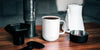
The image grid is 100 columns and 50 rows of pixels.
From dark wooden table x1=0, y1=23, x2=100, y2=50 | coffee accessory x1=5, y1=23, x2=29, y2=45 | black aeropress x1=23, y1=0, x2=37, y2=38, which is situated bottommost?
dark wooden table x1=0, y1=23, x2=100, y2=50

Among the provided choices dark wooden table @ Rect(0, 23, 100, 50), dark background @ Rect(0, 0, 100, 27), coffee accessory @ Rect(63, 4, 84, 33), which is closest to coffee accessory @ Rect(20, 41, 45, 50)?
dark wooden table @ Rect(0, 23, 100, 50)

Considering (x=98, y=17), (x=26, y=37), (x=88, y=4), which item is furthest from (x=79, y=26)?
(x=88, y=4)

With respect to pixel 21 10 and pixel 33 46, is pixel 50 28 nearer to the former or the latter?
pixel 33 46

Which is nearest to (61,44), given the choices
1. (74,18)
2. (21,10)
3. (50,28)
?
(50,28)

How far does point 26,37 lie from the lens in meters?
0.74

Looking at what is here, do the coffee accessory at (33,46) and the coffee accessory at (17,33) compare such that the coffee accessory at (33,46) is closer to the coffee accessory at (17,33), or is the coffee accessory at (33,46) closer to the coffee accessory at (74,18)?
the coffee accessory at (17,33)

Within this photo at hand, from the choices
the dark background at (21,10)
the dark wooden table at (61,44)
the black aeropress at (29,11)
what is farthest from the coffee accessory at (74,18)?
the dark background at (21,10)

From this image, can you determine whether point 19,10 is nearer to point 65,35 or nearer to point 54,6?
point 54,6

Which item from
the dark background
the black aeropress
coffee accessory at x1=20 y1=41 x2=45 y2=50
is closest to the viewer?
coffee accessory at x1=20 y1=41 x2=45 y2=50

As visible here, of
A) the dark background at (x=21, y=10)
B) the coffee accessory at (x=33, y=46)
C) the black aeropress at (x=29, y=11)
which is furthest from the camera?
the dark background at (x=21, y=10)

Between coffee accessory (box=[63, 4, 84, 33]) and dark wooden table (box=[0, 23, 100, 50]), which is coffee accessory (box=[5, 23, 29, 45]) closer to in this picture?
dark wooden table (box=[0, 23, 100, 50])

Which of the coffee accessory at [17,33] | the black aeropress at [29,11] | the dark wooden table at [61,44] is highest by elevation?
the black aeropress at [29,11]

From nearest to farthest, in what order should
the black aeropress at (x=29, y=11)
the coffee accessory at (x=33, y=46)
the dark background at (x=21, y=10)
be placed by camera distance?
the coffee accessory at (x=33, y=46)
the black aeropress at (x=29, y=11)
the dark background at (x=21, y=10)

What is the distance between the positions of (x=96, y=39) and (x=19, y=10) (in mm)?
2695
